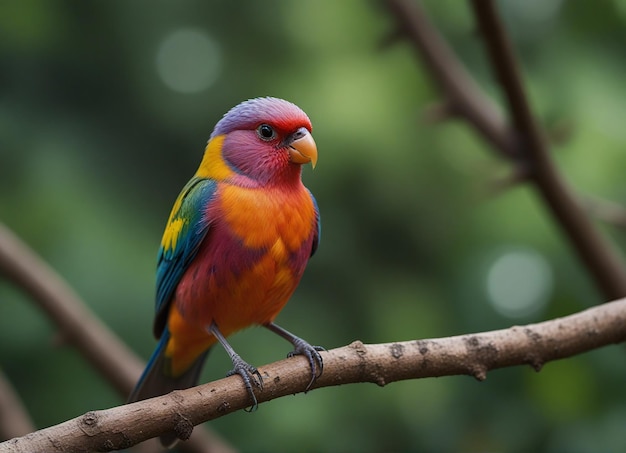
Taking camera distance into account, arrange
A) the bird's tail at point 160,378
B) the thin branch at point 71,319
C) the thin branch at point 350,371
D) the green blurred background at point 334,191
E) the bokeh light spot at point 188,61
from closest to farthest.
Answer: the thin branch at point 350,371 < the bird's tail at point 160,378 < the thin branch at point 71,319 < the green blurred background at point 334,191 < the bokeh light spot at point 188,61

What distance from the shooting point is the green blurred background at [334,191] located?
4.26 m

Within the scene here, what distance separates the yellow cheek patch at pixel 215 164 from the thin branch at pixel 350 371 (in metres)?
0.73

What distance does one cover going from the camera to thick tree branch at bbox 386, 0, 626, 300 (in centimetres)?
384

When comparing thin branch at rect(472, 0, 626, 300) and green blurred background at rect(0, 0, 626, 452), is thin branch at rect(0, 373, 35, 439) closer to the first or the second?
green blurred background at rect(0, 0, 626, 452)

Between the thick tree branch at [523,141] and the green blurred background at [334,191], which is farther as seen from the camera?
the green blurred background at [334,191]

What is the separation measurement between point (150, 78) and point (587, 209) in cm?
265

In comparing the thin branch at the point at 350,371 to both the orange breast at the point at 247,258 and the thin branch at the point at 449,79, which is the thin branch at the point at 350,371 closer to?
the orange breast at the point at 247,258

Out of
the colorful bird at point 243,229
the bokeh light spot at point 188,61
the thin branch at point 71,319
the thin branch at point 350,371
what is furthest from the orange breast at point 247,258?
the bokeh light spot at point 188,61

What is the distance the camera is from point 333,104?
14.6 feet

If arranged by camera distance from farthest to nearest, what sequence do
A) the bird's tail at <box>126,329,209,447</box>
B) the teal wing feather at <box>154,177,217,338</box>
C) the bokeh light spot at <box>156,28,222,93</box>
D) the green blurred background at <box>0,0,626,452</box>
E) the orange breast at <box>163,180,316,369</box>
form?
the bokeh light spot at <box>156,28,222,93</box>
the green blurred background at <box>0,0,626,452</box>
the bird's tail at <box>126,329,209,447</box>
the teal wing feather at <box>154,177,217,338</box>
the orange breast at <box>163,180,316,369</box>

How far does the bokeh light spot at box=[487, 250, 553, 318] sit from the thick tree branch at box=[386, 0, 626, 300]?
329 millimetres

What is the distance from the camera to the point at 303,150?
8.91ft

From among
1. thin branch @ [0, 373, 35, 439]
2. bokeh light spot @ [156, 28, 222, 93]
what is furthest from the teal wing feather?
bokeh light spot @ [156, 28, 222, 93]

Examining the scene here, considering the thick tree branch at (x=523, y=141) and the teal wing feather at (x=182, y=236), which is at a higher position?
the thick tree branch at (x=523, y=141)
